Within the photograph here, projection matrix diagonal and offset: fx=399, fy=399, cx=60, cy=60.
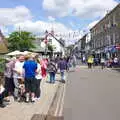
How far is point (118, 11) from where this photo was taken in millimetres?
69562

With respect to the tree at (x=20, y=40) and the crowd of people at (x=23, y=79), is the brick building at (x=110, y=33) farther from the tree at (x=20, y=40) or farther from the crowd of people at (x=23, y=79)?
the crowd of people at (x=23, y=79)

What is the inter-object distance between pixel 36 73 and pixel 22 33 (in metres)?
77.8

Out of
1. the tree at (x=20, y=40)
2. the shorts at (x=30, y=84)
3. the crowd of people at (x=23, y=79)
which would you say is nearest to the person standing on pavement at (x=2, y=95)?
the crowd of people at (x=23, y=79)

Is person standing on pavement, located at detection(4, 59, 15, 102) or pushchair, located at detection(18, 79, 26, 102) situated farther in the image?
person standing on pavement, located at detection(4, 59, 15, 102)

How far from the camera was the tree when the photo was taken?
8756 centimetres

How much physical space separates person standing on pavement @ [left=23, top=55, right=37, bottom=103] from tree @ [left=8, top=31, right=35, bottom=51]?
7197 centimetres

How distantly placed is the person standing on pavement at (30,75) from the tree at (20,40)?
71972mm

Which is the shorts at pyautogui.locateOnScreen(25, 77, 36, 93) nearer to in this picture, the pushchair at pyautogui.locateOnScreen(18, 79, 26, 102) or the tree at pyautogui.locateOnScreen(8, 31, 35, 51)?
the pushchair at pyautogui.locateOnScreen(18, 79, 26, 102)

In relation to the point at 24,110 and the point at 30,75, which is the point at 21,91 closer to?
the point at 30,75

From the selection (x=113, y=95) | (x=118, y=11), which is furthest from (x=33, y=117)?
(x=118, y=11)

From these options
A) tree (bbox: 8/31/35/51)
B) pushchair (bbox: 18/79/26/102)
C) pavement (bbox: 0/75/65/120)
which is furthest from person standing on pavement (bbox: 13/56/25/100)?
tree (bbox: 8/31/35/51)

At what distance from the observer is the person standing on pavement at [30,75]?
14312mm

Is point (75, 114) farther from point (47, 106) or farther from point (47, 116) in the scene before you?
point (47, 106)

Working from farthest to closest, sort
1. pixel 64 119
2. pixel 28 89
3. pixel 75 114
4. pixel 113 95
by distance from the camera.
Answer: pixel 113 95, pixel 28 89, pixel 75 114, pixel 64 119
